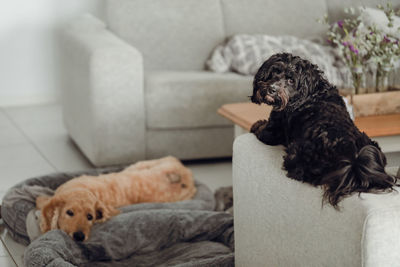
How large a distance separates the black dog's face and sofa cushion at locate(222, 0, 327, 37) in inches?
98.4

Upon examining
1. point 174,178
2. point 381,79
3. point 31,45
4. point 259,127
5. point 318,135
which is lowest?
point 174,178

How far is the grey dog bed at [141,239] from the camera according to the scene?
2223 millimetres

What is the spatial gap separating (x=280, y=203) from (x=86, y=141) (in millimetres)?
2098

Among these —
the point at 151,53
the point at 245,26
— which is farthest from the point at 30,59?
the point at 245,26

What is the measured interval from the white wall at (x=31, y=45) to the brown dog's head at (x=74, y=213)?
8.46 ft

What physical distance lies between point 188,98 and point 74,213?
1.32m

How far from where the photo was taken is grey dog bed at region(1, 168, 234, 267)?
222 centimetres

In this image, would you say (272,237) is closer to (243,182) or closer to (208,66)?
(243,182)

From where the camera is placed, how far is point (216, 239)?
2.45 metres

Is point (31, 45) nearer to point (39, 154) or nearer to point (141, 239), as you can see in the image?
point (39, 154)

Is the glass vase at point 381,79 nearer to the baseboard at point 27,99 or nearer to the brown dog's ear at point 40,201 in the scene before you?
the brown dog's ear at point 40,201

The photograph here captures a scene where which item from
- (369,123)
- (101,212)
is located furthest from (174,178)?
(369,123)

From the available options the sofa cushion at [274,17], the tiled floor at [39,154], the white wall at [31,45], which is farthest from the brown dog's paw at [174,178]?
the white wall at [31,45]

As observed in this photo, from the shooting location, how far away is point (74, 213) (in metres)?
2.41
